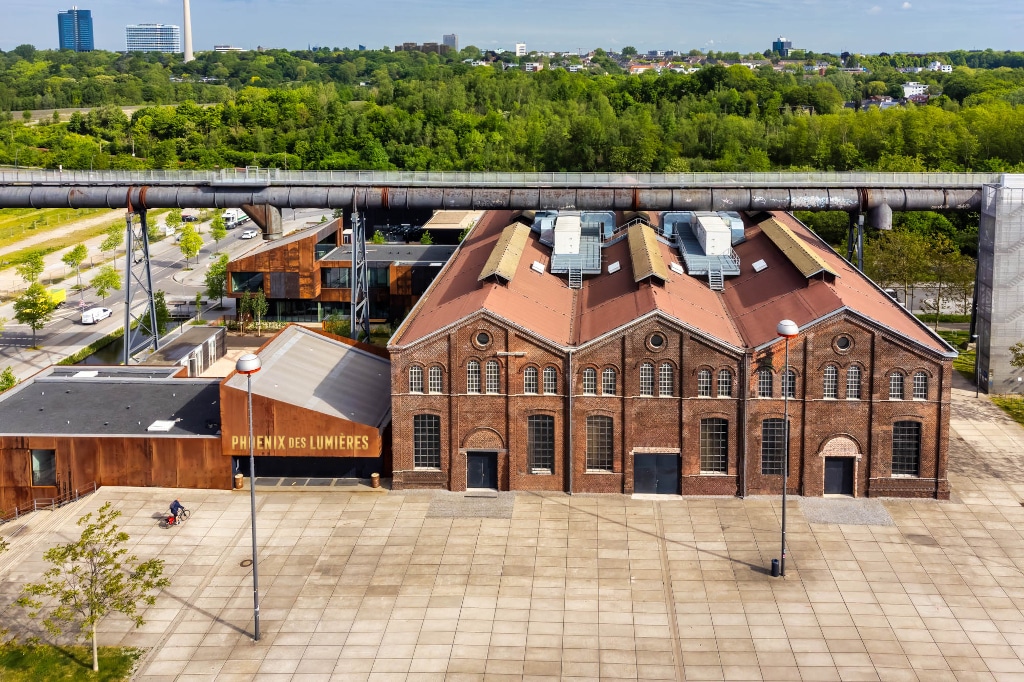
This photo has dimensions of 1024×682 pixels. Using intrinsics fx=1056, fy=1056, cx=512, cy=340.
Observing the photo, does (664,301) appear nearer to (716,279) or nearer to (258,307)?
(716,279)

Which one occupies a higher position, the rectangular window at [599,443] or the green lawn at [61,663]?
the rectangular window at [599,443]

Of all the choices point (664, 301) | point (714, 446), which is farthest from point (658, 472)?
point (664, 301)

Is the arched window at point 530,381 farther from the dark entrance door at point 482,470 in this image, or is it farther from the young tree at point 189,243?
the young tree at point 189,243

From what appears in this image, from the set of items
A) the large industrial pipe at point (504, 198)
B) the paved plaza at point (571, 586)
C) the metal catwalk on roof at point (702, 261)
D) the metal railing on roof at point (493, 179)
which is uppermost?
the metal railing on roof at point (493, 179)

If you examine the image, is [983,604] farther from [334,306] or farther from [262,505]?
[334,306]

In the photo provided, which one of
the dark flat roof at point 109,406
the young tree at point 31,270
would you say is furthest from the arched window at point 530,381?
the young tree at point 31,270

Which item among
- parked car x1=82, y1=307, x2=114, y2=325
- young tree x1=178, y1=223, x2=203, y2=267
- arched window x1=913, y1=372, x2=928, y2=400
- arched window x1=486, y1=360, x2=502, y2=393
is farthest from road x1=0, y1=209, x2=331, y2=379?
arched window x1=913, y1=372, x2=928, y2=400

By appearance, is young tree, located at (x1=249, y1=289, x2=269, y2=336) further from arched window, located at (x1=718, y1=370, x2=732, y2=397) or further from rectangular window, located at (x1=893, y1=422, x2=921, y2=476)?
rectangular window, located at (x1=893, y1=422, x2=921, y2=476)

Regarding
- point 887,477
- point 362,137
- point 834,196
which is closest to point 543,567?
point 887,477
